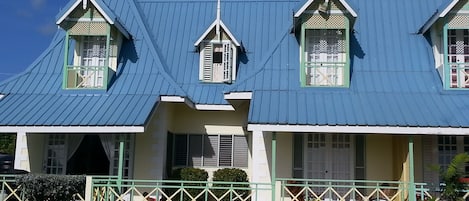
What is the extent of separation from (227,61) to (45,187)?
6943 mm

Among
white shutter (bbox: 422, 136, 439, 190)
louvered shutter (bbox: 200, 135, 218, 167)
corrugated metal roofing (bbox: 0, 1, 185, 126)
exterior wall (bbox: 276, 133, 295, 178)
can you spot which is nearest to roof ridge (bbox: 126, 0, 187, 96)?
corrugated metal roofing (bbox: 0, 1, 185, 126)

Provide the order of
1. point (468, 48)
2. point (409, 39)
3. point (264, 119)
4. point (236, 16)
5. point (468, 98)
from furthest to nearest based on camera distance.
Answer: point (236, 16), point (409, 39), point (468, 48), point (468, 98), point (264, 119)

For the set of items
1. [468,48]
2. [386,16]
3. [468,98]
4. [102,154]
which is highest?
[386,16]

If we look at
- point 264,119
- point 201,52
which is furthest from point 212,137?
point 264,119

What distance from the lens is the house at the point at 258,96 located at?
14.0m

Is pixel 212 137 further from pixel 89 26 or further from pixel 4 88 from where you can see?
pixel 4 88

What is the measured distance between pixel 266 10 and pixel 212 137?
540 centimetres

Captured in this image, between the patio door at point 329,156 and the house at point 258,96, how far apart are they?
3 cm

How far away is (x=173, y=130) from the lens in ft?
56.0

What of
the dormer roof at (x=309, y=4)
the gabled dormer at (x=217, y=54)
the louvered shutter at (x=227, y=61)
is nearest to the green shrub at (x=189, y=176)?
the gabled dormer at (x=217, y=54)

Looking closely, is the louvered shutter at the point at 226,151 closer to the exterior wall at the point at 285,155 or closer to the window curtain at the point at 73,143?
the exterior wall at the point at 285,155

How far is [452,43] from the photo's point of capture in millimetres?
15742

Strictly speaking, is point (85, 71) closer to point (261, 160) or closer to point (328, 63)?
point (261, 160)

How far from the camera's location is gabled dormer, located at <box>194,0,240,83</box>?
17.1 m
